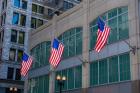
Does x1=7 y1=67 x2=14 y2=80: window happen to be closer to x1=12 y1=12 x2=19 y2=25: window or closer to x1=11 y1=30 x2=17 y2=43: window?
x1=11 y1=30 x2=17 y2=43: window

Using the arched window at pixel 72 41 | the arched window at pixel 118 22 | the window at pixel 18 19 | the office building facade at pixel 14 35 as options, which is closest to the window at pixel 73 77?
the arched window at pixel 72 41

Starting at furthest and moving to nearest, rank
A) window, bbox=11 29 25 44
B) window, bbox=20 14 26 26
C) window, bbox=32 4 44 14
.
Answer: window, bbox=32 4 44 14 < window, bbox=20 14 26 26 < window, bbox=11 29 25 44

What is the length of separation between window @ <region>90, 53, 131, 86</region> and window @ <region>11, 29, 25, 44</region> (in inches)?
1208

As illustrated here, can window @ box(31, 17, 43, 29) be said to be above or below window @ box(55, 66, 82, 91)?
above

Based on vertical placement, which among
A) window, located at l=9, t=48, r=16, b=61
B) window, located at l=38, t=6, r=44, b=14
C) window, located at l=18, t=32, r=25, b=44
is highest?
window, located at l=38, t=6, r=44, b=14

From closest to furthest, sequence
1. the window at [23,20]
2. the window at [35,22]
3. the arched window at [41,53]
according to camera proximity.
A: the arched window at [41,53] → the window at [23,20] → the window at [35,22]

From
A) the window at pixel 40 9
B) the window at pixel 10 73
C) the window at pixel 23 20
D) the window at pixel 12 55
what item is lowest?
the window at pixel 10 73

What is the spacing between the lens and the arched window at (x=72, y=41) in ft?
135

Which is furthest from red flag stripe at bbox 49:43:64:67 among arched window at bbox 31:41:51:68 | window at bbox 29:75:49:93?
arched window at bbox 31:41:51:68

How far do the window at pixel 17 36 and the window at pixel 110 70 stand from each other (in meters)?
30.7

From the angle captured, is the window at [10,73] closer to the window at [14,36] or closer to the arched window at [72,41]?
the window at [14,36]

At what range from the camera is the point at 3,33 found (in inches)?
2554

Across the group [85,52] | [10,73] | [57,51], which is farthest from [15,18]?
[57,51]

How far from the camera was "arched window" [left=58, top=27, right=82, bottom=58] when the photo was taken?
41.3 m
